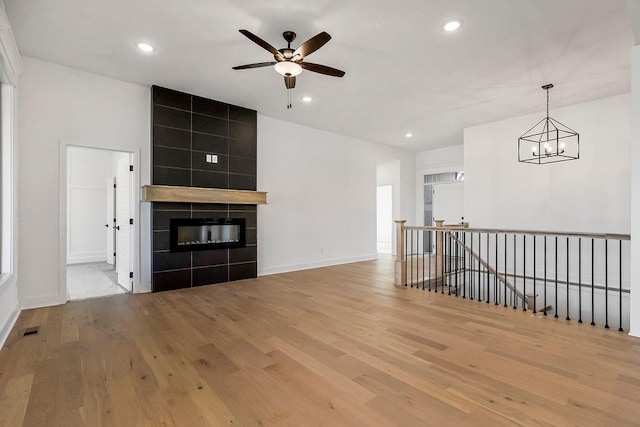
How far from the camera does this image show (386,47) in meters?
3.55

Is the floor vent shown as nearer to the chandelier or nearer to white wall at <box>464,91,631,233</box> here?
the chandelier

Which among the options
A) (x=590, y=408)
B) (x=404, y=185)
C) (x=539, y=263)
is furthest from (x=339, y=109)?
(x=590, y=408)

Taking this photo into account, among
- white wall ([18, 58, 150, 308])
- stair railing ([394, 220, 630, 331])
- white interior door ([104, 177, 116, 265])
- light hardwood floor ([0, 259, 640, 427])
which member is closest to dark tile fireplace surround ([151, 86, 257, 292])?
white wall ([18, 58, 150, 308])

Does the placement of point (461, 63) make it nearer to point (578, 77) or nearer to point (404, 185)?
point (578, 77)

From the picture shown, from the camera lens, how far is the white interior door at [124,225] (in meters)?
4.81

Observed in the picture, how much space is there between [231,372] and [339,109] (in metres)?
4.61

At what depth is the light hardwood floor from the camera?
183 centimetres

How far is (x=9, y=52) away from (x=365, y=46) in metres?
Result: 3.59

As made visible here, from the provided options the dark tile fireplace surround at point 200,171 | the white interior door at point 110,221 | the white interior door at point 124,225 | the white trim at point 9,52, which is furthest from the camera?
the white interior door at point 110,221

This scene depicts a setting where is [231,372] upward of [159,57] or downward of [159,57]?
downward

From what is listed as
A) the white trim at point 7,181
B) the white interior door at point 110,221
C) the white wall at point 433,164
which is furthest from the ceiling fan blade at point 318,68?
the white wall at point 433,164

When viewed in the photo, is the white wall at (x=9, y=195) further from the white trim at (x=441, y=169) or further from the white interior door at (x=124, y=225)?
the white trim at (x=441, y=169)

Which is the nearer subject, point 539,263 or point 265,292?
point 265,292

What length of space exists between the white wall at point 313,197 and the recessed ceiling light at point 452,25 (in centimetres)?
371
